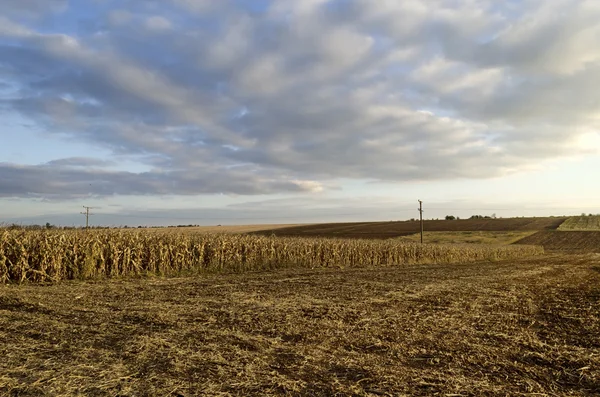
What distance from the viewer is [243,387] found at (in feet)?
16.6

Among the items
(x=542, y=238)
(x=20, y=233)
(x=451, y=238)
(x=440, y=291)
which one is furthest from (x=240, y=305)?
(x=542, y=238)

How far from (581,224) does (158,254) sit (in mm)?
94374

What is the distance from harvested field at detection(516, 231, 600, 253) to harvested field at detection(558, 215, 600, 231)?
29.2ft

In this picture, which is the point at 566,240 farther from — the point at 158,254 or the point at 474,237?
the point at 158,254

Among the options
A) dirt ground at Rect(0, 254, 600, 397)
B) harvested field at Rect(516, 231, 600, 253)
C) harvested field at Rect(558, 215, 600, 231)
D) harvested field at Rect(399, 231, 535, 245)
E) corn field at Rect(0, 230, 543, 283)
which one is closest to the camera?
dirt ground at Rect(0, 254, 600, 397)

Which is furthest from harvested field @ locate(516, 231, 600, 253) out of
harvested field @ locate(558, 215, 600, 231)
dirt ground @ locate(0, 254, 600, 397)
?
dirt ground @ locate(0, 254, 600, 397)

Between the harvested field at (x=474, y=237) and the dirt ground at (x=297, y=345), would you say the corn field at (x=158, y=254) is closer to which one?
the dirt ground at (x=297, y=345)

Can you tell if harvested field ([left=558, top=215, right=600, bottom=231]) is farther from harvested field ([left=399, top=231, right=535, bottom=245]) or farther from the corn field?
the corn field

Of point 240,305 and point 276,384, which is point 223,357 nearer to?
point 276,384

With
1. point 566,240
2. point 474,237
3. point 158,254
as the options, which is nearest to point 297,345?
point 158,254

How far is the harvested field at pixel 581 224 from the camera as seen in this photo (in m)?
83.1

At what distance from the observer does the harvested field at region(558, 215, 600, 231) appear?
8312 cm

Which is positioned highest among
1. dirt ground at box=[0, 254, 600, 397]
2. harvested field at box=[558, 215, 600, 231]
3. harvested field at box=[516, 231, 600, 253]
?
harvested field at box=[558, 215, 600, 231]

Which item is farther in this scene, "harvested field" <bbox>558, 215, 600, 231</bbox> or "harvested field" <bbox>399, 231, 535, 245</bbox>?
"harvested field" <bbox>558, 215, 600, 231</bbox>
